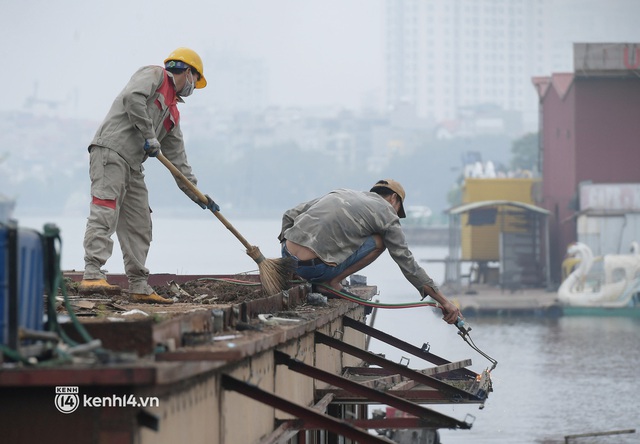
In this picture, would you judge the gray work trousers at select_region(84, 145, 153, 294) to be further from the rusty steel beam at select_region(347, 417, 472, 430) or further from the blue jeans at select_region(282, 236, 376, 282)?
the rusty steel beam at select_region(347, 417, 472, 430)

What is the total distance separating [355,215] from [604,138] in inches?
1620

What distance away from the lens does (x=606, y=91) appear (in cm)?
4903

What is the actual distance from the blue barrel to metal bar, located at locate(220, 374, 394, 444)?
112cm

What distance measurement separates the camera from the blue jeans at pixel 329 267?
9.23 metres

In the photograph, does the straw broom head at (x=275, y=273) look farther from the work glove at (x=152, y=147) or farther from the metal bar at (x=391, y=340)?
the work glove at (x=152, y=147)

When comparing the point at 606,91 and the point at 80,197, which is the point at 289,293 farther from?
the point at 80,197

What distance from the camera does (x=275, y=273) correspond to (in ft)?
30.2

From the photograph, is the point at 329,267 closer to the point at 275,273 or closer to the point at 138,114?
the point at 275,273

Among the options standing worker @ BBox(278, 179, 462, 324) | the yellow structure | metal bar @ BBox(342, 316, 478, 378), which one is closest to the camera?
standing worker @ BBox(278, 179, 462, 324)

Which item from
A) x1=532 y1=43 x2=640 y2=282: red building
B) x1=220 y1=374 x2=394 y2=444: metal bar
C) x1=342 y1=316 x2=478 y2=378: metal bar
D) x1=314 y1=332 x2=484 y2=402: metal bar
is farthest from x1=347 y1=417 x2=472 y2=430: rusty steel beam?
x1=532 y1=43 x2=640 y2=282: red building

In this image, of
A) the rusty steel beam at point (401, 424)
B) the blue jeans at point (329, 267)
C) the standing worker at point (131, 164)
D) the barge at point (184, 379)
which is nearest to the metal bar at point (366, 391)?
the barge at point (184, 379)

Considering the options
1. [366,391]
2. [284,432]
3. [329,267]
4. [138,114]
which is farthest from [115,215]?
[366,391]

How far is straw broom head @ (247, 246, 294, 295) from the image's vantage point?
9.12 meters

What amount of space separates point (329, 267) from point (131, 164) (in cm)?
158
